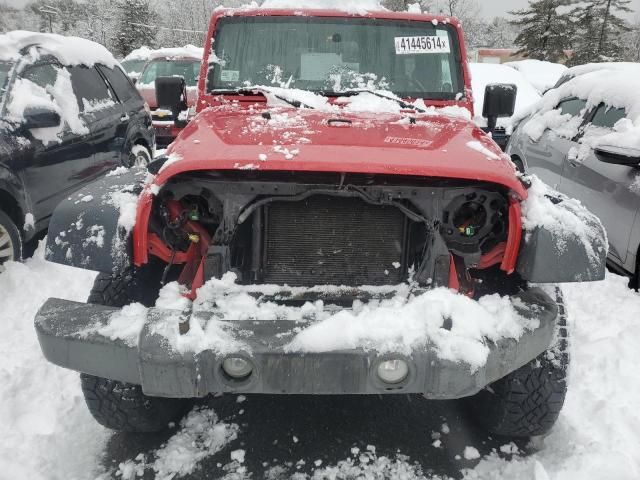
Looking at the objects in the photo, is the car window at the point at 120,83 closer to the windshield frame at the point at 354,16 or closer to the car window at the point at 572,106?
the windshield frame at the point at 354,16

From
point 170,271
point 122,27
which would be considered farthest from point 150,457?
point 122,27

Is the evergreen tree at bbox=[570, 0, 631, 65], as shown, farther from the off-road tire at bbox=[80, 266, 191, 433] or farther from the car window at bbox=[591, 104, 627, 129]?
the off-road tire at bbox=[80, 266, 191, 433]

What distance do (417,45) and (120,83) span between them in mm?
4487

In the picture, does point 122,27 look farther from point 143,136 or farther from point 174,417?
point 174,417

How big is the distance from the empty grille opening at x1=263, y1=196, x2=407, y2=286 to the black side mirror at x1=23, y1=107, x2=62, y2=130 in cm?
311

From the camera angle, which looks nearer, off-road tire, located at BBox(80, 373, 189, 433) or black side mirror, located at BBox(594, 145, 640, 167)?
off-road tire, located at BBox(80, 373, 189, 433)

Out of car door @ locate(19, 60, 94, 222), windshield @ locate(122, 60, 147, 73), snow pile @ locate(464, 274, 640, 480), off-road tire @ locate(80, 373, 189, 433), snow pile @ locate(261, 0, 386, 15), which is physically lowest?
snow pile @ locate(464, 274, 640, 480)

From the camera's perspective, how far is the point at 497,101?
12.6 feet

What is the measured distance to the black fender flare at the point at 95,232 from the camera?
2318 millimetres

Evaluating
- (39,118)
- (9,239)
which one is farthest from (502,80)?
(9,239)

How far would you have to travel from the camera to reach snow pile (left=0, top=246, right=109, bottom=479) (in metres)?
2.55

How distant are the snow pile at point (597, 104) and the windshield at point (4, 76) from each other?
4.97 m

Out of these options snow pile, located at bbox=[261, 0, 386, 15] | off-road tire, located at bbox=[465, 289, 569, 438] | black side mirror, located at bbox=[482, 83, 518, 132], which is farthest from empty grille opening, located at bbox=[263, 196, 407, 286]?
snow pile, located at bbox=[261, 0, 386, 15]

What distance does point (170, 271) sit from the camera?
2660mm
